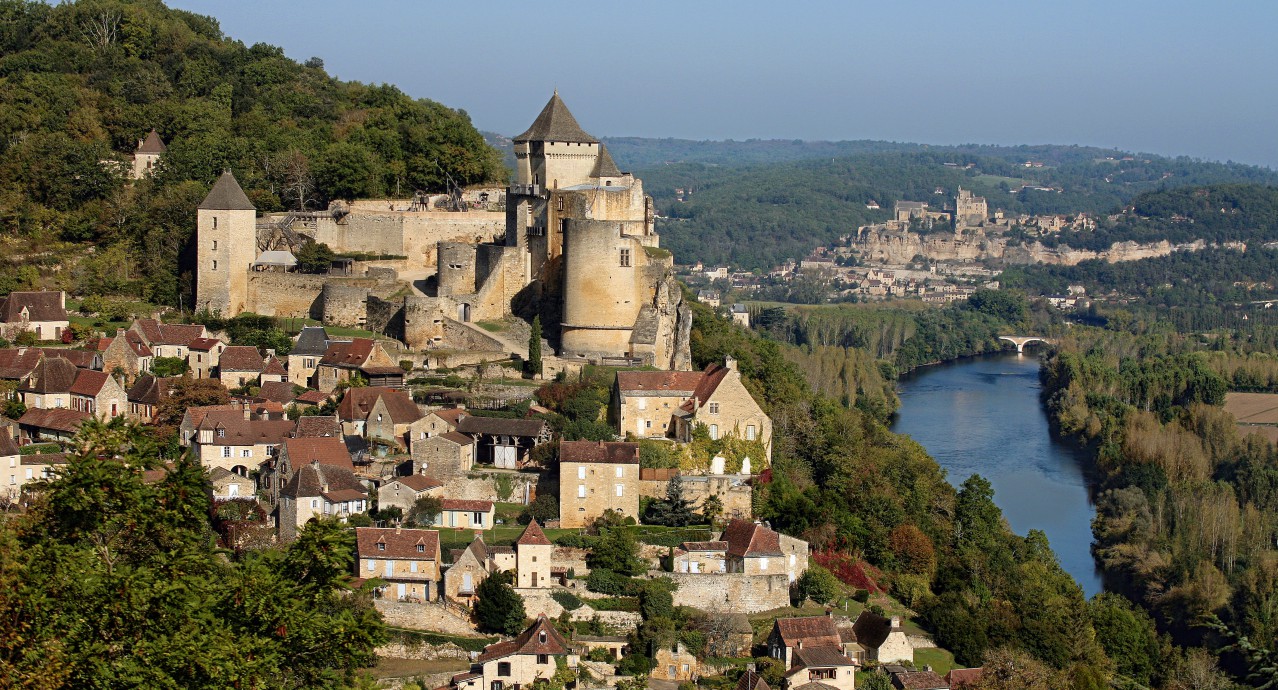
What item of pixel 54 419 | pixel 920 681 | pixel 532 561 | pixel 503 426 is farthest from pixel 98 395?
pixel 920 681

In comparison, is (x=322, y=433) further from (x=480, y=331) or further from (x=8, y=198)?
(x=8, y=198)

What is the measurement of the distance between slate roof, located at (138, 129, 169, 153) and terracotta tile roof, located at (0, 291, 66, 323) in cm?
817

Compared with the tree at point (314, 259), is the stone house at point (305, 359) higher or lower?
lower

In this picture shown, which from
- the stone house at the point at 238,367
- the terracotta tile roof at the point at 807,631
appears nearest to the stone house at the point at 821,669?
the terracotta tile roof at the point at 807,631

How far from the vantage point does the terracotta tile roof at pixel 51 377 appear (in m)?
27.6

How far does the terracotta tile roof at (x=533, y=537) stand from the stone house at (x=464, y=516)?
1.61 m

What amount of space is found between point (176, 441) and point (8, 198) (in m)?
13.9

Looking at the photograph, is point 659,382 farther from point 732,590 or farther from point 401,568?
point 401,568

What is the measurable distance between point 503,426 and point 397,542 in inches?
161

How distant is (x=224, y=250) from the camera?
108 ft

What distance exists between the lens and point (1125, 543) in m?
40.6

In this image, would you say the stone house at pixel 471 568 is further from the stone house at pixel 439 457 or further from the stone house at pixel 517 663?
the stone house at pixel 439 457

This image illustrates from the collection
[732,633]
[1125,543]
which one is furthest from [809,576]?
[1125,543]

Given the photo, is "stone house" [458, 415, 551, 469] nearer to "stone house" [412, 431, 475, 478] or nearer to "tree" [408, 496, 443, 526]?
"stone house" [412, 431, 475, 478]
